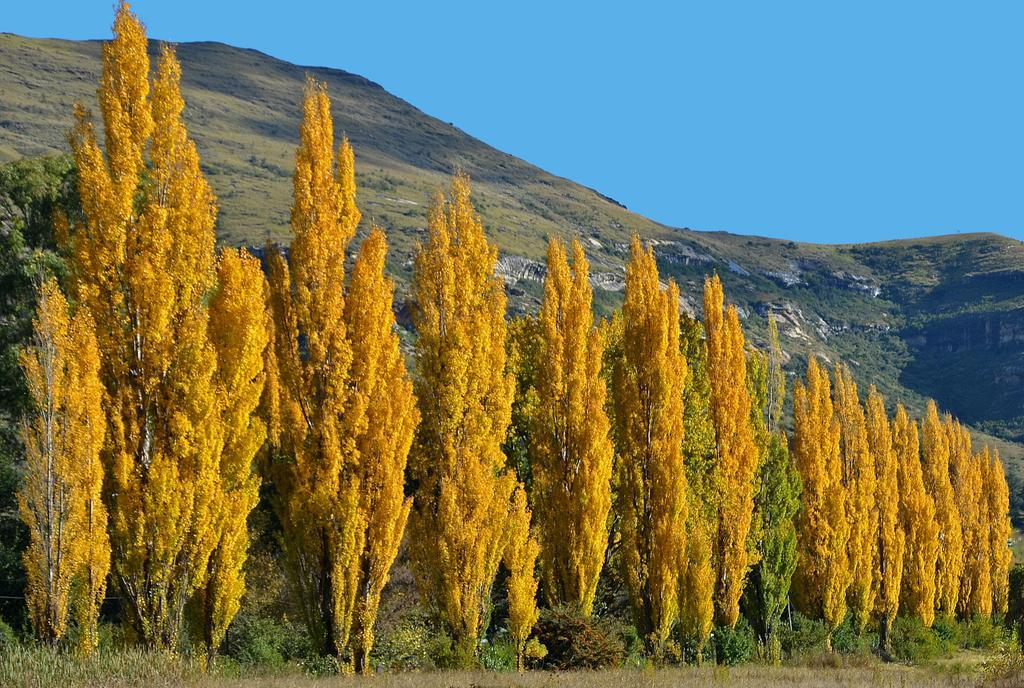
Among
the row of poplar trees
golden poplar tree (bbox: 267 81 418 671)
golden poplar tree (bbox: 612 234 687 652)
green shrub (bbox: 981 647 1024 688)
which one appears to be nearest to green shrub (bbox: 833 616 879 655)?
the row of poplar trees

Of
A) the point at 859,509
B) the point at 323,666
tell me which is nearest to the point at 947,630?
the point at 859,509

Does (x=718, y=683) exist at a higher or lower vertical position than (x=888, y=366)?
lower

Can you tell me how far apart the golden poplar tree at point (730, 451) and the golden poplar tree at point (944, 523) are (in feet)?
84.2

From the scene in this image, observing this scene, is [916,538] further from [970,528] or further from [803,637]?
[803,637]

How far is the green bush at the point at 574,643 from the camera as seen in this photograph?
2288cm

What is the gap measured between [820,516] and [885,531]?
7426mm

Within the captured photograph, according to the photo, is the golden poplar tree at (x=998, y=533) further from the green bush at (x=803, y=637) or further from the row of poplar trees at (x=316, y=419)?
the row of poplar trees at (x=316, y=419)

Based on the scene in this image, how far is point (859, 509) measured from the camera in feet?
145

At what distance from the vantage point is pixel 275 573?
1313 inches

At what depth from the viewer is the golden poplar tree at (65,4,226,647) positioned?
Result: 1700 cm

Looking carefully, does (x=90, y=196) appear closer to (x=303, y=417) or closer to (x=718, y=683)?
(x=303, y=417)

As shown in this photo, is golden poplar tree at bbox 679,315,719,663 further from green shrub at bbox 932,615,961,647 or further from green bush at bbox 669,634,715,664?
green shrub at bbox 932,615,961,647

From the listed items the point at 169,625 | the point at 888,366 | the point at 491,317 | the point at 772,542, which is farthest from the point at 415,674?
the point at 888,366

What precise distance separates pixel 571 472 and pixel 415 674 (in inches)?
374
